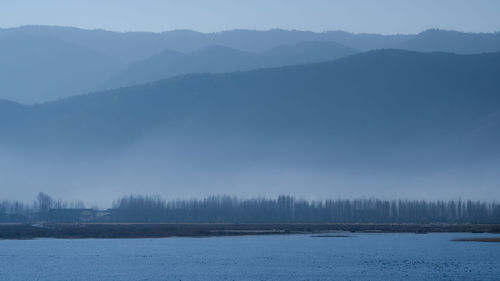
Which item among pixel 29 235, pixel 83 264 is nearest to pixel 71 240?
pixel 29 235

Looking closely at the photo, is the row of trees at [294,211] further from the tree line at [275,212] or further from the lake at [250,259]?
the lake at [250,259]

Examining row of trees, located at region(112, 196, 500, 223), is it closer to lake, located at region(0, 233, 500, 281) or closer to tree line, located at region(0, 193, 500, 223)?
tree line, located at region(0, 193, 500, 223)

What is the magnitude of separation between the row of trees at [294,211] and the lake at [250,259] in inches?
1784

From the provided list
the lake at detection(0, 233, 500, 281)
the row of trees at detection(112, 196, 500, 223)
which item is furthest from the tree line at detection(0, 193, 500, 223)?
the lake at detection(0, 233, 500, 281)

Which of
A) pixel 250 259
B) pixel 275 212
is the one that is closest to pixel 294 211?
pixel 275 212

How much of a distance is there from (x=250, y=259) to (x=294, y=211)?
76.1 m

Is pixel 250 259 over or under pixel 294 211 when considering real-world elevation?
under

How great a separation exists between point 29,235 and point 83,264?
33.0m

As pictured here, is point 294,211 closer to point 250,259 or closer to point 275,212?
point 275,212

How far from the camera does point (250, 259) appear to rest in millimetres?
61500

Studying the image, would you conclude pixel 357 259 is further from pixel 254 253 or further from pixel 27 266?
pixel 27 266

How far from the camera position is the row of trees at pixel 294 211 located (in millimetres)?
130875

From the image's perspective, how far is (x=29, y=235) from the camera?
3457 inches

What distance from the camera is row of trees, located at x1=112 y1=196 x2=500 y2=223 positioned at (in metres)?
131
